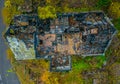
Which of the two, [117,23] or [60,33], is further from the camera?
[117,23]

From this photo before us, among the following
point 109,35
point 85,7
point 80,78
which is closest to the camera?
point 109,35

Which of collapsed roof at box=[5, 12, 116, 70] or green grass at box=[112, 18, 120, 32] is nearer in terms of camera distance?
collapsed roof at box=[5, 12, 116, 70]

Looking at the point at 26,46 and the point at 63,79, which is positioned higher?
the point at 26,46

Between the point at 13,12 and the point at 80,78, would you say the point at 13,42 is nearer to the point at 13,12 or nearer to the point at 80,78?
the point at 13,12

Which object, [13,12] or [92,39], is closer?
[92,39]

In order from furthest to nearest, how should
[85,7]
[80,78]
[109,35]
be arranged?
[80,78], [85,7], [109,35]

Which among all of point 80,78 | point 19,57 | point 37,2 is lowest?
point 80,78

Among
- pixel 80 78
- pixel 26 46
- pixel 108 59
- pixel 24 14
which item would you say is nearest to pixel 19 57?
pixel 26 46

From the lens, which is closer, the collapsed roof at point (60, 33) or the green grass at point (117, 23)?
the collapsed roof at point (60, 33)

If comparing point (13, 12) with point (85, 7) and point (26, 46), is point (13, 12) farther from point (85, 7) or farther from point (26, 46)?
point (85, 7)
